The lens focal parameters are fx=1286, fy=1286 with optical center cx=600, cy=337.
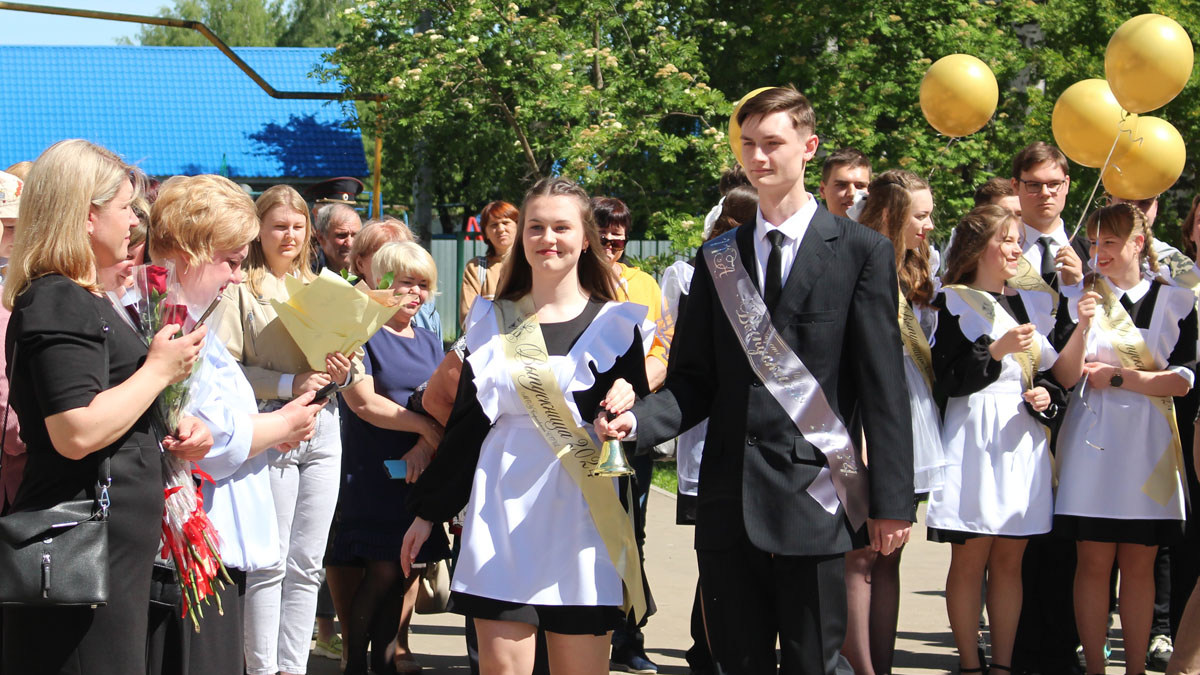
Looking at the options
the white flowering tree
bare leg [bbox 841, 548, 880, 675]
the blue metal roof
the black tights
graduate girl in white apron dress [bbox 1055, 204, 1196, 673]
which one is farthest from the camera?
the blue metal roof

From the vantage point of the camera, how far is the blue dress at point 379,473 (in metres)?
5.40

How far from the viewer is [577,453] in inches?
151

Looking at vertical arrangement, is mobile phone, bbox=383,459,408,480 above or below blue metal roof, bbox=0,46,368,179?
below

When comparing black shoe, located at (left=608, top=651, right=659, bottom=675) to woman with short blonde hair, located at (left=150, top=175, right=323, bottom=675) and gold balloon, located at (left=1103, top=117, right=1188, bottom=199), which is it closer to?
woman with short blonde hair, located at (left=150, top=175, right=323, bottom=675)

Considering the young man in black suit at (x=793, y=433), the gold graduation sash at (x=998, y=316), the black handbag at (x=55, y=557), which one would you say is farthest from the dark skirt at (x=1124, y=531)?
the black handbag at (x=55, y=557)

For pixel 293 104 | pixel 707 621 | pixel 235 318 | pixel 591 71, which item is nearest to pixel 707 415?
pixel 707 621

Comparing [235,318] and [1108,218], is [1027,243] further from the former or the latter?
[235,318]

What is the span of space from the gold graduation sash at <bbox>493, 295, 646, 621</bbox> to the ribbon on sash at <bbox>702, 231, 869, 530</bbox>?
0.58m

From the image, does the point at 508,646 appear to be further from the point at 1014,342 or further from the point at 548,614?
the point at 1014,342

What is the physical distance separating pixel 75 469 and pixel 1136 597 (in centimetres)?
420

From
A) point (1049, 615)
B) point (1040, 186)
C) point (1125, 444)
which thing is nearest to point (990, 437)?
point (1125, 444)

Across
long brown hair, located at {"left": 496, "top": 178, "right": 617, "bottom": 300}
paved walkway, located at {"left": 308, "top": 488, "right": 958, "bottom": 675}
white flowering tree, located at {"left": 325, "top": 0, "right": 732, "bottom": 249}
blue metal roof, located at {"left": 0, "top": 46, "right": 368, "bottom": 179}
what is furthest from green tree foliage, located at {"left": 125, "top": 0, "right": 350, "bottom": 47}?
long brown hair, located at {"left": 496, "top": 178, "right": 617, "bottom": 300}

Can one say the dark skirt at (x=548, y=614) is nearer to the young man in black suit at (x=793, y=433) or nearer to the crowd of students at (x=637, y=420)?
the crowd of students at (x=637, y=420)

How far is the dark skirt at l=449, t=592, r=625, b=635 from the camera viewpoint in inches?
148
